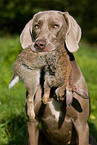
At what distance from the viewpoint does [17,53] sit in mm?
6891

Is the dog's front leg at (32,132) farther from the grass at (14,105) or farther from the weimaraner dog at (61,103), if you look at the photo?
the grass at (14,105)

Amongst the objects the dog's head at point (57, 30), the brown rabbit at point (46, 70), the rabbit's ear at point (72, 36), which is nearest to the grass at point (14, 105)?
the dog's head at point (57, 30)

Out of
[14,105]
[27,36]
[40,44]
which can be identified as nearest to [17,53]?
[14,105]

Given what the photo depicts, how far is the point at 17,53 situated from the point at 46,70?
16.2 ft

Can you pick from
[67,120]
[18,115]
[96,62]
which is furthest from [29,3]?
[67,120]

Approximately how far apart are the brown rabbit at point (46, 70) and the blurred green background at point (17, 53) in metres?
0.95

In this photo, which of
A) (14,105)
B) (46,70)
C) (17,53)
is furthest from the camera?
(17,53)

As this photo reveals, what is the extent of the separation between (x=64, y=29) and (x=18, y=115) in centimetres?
177

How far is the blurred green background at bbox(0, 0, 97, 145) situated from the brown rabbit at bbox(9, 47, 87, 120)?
95 centimetres

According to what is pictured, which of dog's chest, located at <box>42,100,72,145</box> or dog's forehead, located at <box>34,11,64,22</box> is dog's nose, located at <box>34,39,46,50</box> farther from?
dog's chest, located at <box>42,100,72,145</box>

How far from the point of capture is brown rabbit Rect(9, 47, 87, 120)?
6.56ft

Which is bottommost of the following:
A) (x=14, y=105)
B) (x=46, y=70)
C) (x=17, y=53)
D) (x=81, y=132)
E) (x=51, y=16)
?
(x=14, y=105)

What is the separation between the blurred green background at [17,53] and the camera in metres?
3.59

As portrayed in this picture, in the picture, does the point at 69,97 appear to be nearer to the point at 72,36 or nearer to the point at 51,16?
the point at 72,36
